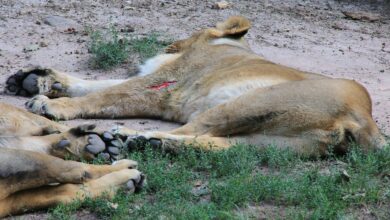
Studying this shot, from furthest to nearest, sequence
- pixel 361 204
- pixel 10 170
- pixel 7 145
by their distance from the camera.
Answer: pixel 7 145 < pixel 361 204 < pixel 10 170

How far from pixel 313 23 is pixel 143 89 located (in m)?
3.88

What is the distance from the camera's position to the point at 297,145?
4.66 meters

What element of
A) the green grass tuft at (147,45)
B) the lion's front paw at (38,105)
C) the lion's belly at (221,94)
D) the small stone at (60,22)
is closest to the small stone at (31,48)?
the small stone at (60,22)

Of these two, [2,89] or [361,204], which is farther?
[2,89]

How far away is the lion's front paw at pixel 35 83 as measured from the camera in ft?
→ 19.7

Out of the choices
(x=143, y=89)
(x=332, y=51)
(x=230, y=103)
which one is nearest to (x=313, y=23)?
(x=332, y=51)

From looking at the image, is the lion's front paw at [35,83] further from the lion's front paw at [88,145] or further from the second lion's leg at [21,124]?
the lion's front paw at [88,145]

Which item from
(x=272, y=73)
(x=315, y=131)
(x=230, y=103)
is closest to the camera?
(x=315, y=131)

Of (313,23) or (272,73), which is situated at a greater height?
(272,73)

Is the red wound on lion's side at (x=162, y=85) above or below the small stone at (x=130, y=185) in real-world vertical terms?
below

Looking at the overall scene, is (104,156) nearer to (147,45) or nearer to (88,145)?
(88,145)

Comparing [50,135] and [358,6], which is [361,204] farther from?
[358,6]

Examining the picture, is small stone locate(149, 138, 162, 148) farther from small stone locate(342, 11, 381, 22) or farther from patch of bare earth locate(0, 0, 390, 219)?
small stone locate(342, 11, 381, 22)

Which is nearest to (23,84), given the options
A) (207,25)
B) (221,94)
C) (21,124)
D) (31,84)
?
(31,84)
